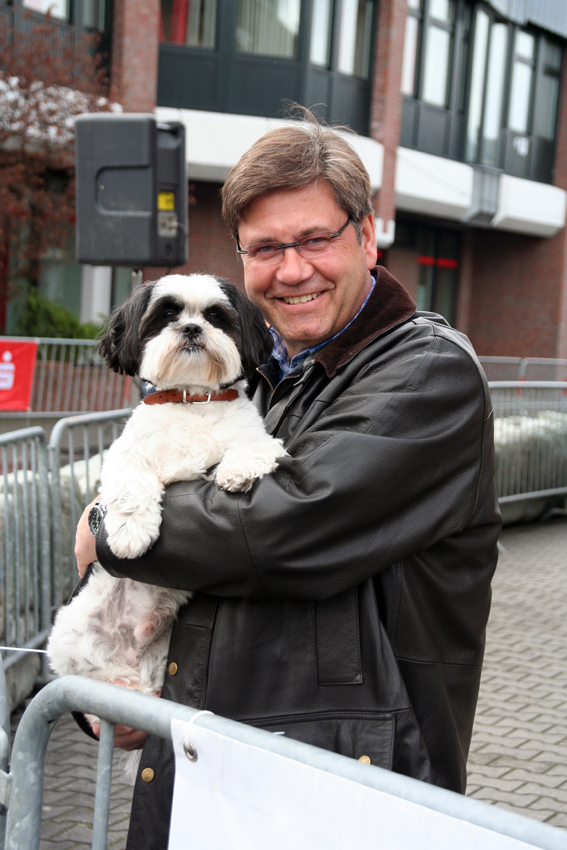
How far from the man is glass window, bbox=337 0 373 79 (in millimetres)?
18528

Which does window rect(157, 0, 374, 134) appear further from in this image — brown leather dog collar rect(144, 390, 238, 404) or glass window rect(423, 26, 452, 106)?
brown leather dog collar rect(144, 390, 238, 404)

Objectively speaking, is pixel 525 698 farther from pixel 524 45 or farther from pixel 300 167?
pixel 524 45

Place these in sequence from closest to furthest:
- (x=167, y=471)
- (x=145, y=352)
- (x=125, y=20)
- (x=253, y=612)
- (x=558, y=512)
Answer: (x=253, y=612) → (x=167, y=471) → (x=145, y=352) → (x=558, y=512) → (x=125, y=20)

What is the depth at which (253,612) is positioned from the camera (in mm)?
1890

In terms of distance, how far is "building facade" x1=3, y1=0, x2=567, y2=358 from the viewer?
17.4m

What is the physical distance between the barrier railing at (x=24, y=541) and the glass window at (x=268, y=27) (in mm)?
15277

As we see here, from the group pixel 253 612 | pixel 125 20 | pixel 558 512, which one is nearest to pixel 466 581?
pixel 253 612

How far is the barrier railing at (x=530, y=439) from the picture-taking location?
9531 mm

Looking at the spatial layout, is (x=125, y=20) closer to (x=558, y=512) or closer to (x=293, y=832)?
(x=558, y=512)

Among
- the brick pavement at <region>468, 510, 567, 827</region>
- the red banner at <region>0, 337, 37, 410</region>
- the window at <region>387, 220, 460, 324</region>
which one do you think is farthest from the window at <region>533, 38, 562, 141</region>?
the brick pavement at <region>468, 510, 567, 827</region>

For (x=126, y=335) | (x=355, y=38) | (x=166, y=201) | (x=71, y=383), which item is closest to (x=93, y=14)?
(x=355, y=38)

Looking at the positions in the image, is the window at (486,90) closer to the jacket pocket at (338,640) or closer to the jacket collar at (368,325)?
the jacket collar at (368,325)

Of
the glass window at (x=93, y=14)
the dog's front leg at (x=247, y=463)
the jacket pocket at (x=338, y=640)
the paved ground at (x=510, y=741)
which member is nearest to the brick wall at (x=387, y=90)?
the glass window at (x=93, y=14)

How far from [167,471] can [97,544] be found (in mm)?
357
